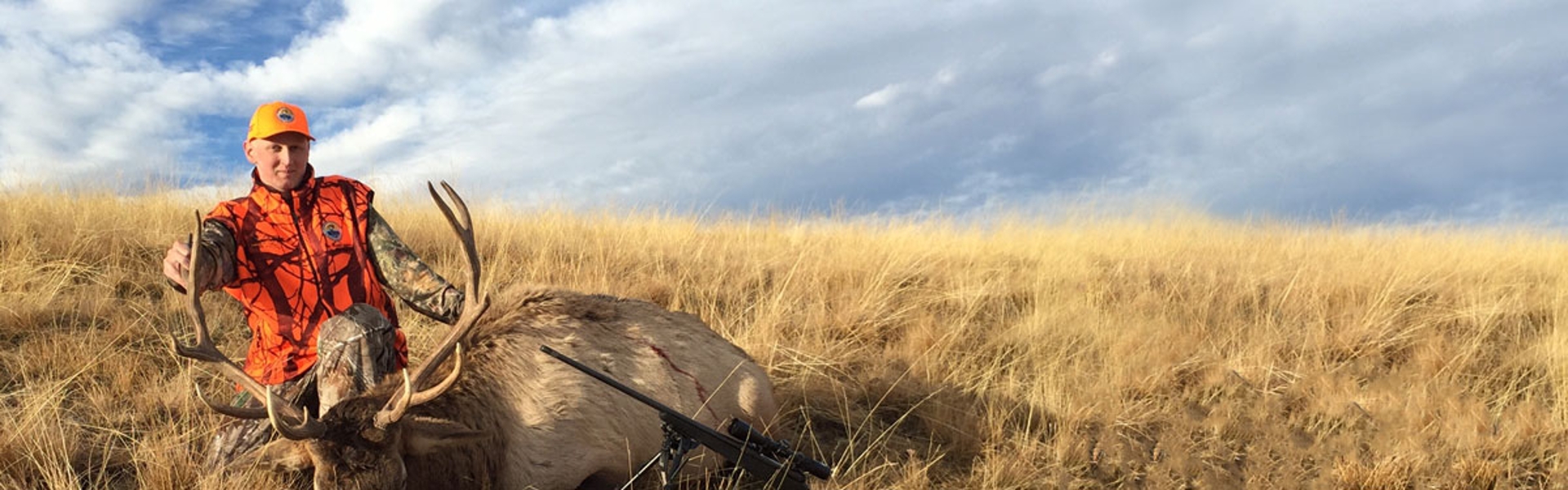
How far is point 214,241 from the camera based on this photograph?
4012 millimetres

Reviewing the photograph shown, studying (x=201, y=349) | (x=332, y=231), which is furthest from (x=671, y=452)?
(x=332, y=231)

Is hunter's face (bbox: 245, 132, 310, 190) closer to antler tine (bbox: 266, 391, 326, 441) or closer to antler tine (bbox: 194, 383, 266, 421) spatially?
antler tine (bbox: 194, 383, 266, 421)

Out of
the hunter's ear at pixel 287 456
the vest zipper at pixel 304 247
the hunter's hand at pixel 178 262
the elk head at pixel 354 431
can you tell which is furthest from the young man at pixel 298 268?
the hunter's ear at pixel 287 456

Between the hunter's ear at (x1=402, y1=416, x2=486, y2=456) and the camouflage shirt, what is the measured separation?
1.04m

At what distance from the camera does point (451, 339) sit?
11.9 feet

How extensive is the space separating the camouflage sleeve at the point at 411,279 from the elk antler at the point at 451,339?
1.54ft

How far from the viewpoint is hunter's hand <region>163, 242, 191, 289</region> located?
144 inches

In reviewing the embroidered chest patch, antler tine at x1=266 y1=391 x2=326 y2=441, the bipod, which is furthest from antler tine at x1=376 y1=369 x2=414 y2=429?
the embroidered chest patch

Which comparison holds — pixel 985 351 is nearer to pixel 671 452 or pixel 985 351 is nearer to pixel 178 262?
pixel 671 452


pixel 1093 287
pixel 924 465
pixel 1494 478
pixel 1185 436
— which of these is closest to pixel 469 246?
pixel 924 465

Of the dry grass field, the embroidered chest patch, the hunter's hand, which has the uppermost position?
the embroidered chest patch

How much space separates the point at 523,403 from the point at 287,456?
2.82 feet

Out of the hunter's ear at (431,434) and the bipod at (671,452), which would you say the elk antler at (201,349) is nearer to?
the hunter's ear at (431,434)

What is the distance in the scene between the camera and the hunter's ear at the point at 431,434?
10.8 feet
